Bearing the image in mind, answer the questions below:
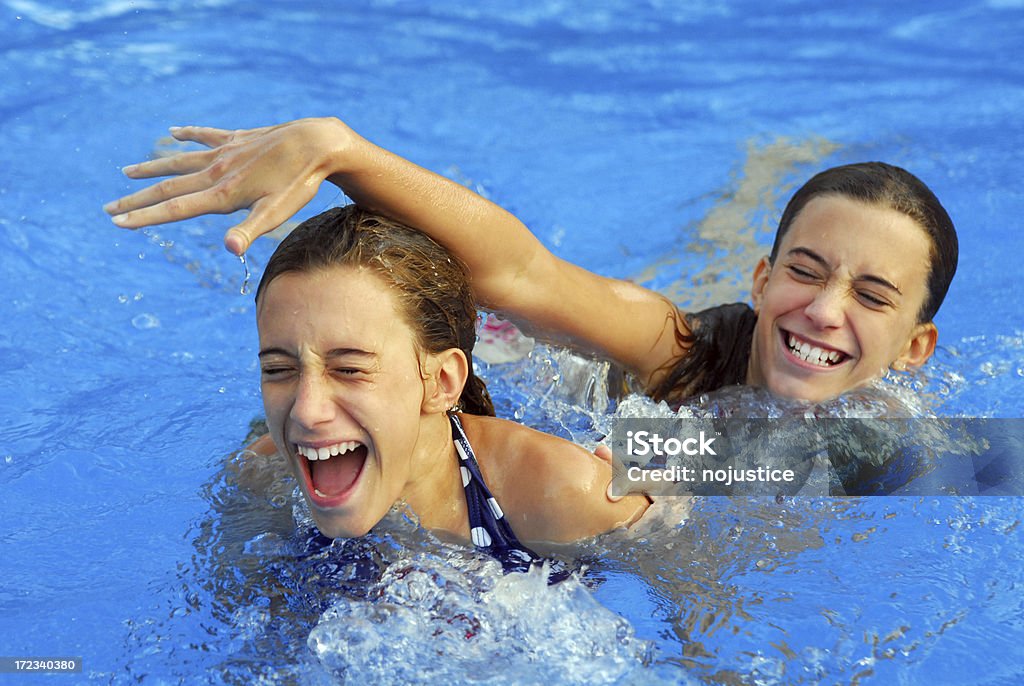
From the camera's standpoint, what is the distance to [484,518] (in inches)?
118

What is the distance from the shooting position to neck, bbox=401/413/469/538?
9.58ft

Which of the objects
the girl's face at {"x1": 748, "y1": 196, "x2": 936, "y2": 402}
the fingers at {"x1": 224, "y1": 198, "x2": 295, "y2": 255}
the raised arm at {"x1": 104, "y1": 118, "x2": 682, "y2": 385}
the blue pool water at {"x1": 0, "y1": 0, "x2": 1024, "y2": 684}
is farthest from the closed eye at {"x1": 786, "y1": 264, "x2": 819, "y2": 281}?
the fingers at {"x1": 224, "y1": 198, "x2": 295, "y2": 255}

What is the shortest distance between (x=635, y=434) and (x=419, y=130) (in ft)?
9.60

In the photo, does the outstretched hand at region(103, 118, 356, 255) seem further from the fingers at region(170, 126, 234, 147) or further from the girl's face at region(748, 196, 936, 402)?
the girl's face at region(748, 196, 936, 402)

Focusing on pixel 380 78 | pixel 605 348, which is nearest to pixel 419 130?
pixel 380 78

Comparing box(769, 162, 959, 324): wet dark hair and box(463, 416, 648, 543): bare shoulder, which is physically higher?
box(769, 162, 959, 324): wet dark hair

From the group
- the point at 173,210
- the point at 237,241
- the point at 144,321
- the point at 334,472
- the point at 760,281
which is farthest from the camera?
the point at 144,321

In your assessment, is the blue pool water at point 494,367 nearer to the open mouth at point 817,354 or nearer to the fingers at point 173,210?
the open mouth at point 817,354

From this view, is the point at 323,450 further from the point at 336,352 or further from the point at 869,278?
the point at 869,278

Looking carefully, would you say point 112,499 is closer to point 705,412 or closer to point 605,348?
point 605,348

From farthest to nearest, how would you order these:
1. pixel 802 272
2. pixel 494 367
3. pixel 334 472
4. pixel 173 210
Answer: pixel 494 367
pixel 802 272
pixel 334 472
pixel 173 210

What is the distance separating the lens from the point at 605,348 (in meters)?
3.55

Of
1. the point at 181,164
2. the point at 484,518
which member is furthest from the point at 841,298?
the point at 181,164

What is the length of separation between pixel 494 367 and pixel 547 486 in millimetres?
1311
